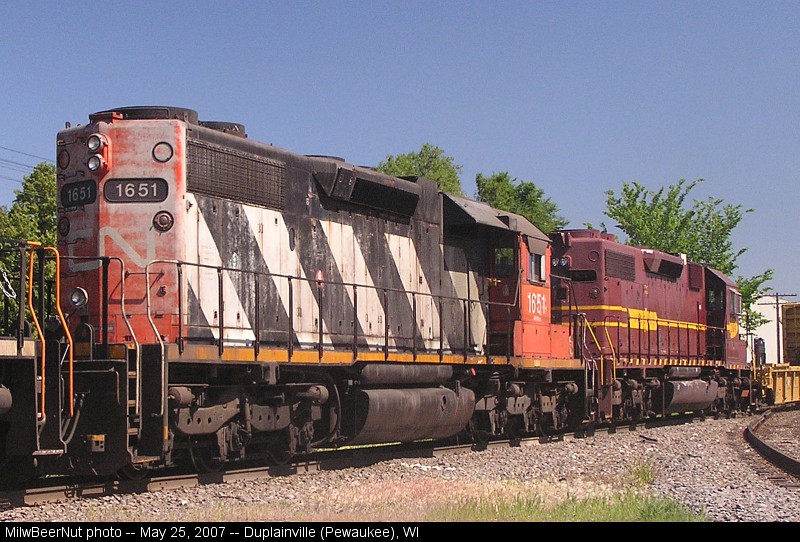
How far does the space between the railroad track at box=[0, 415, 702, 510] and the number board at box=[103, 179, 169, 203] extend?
116 inches

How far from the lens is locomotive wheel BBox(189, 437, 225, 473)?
11.6 metres

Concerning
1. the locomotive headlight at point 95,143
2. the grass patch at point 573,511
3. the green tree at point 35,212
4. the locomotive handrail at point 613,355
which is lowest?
the grass patch at point 573,511

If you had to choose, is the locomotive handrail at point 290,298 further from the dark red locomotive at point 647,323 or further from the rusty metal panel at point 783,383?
the rusty metal panel at point 783,383

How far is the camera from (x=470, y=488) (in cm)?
1073

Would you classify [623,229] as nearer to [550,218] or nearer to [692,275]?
[550,218]

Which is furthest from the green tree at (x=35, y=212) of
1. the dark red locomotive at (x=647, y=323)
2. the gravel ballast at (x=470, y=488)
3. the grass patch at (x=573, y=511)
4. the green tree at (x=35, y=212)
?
the grass patch at (x=573, y=511)

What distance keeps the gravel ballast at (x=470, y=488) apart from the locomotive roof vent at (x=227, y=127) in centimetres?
411

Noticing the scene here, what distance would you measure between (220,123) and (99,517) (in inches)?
219

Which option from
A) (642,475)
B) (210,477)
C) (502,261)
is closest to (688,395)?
(502,261)

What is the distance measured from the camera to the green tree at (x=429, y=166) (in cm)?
6081

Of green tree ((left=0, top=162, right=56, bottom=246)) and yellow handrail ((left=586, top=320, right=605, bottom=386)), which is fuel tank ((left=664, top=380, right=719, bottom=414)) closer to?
yellow handrail ((left=586, top=320, right=605, bottom=386))

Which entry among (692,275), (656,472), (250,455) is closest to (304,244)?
(250,455)

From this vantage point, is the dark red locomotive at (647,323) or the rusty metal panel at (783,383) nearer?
the dark red locomotive at (647,323)
